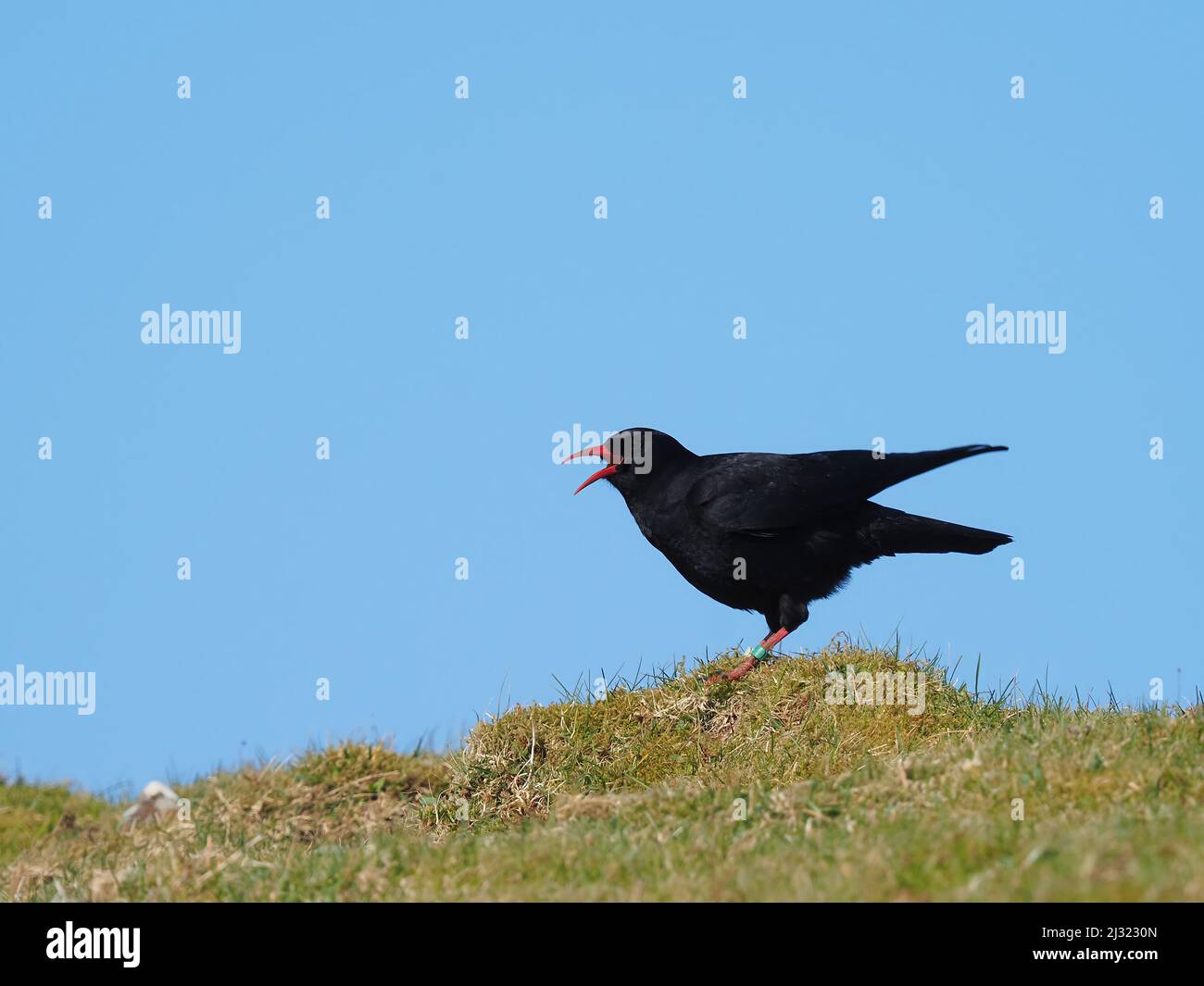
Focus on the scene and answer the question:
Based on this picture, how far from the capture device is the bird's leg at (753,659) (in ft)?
33.0

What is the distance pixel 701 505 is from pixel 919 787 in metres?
4.34

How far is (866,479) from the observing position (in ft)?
34.8

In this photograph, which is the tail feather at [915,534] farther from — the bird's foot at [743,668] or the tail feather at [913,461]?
the bird's foot at [743,668]

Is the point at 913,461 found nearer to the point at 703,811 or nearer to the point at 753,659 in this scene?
the point at 753,659

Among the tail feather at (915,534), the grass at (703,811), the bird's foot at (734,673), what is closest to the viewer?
the grass at (703,811)

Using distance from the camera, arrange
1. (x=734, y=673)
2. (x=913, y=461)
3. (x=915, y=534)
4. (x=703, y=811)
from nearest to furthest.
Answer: (x=703, y=811), (x=734, y=673), (x=913, y=461), (x=915, y=534)

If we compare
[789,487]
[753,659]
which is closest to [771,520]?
[789,487]

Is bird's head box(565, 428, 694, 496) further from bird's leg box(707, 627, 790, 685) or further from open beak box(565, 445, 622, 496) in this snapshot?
bird's leg box(707, 627, 790, 685)

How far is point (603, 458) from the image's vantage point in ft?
36.9

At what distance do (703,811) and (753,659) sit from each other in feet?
11.4

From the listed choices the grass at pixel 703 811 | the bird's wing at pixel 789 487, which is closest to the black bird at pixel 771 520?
the bird's wing at pixel 789 487

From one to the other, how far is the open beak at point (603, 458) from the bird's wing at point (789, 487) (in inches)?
30.8
